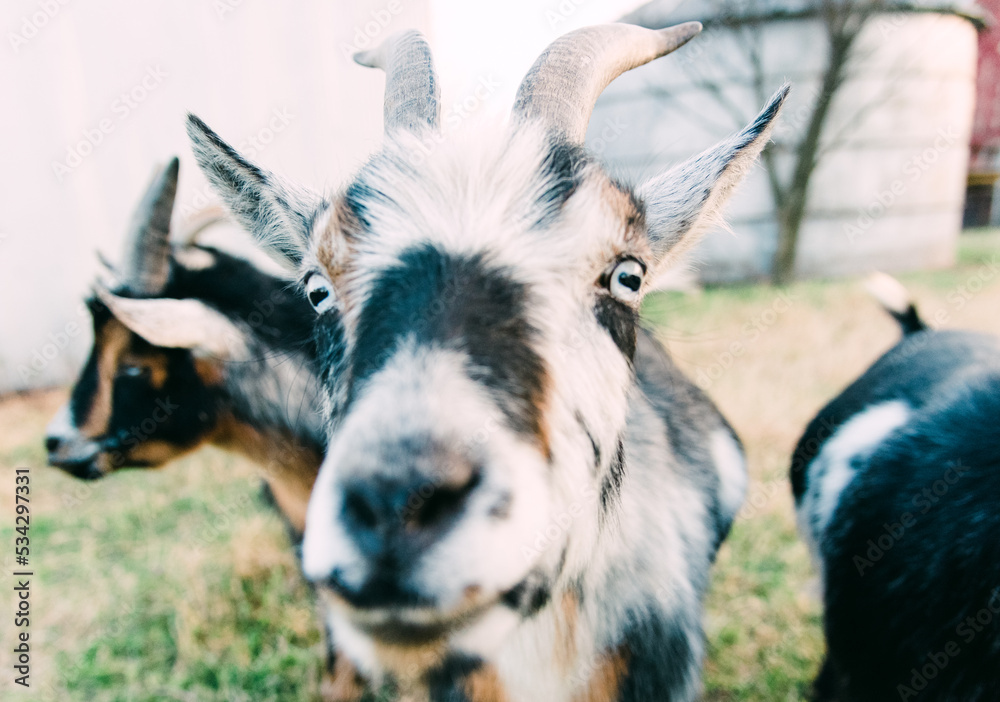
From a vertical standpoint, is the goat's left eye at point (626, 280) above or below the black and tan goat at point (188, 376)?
above

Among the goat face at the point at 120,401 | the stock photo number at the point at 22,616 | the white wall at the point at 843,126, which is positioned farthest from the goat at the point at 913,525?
the white wall at the point at 843,126

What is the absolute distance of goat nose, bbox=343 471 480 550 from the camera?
994mm

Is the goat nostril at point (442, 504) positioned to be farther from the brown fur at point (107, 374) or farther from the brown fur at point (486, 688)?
the brown fur at point (107, 374)

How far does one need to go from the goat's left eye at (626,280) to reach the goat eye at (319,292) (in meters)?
0.78

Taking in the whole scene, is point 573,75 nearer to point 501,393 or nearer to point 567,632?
point 501,393

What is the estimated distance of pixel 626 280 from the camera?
164 centimetres

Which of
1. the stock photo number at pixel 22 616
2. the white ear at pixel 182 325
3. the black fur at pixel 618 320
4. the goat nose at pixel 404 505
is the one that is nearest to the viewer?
the goat nose at pixel 404 505

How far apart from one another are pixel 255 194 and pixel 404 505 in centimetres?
145

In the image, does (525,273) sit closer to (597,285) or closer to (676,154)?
(597,285)

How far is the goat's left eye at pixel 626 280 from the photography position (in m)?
1.60

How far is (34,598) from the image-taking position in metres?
3.76
